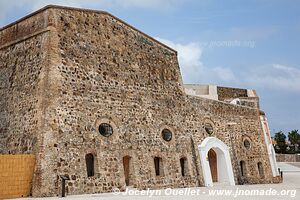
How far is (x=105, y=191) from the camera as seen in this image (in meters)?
15.4

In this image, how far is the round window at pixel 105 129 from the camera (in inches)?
Result: 647

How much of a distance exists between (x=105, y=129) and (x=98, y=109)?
3.24 ft

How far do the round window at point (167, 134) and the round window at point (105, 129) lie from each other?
11.8ft

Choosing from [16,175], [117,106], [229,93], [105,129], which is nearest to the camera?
[16,175]

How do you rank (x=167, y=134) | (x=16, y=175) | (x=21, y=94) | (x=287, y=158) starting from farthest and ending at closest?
(x=287, y=158) → (x=167, y=134) → (x=21, y=94) → (x=16, y=175)

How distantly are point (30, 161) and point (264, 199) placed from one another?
892cm

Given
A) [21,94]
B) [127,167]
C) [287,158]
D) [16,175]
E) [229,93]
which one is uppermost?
[229,93]

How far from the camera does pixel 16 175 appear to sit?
13695 millimetres

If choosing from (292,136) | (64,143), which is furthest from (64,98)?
(292,136)

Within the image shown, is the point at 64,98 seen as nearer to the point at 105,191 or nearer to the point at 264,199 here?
the point at 105,191

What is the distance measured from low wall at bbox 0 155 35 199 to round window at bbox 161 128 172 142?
7.55 metres

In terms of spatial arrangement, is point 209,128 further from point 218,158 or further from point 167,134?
point 167,134

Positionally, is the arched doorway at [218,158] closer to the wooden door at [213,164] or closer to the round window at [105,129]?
the wooden door at [213,164]

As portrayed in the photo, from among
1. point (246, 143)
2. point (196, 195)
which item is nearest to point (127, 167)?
point (196, 195)
